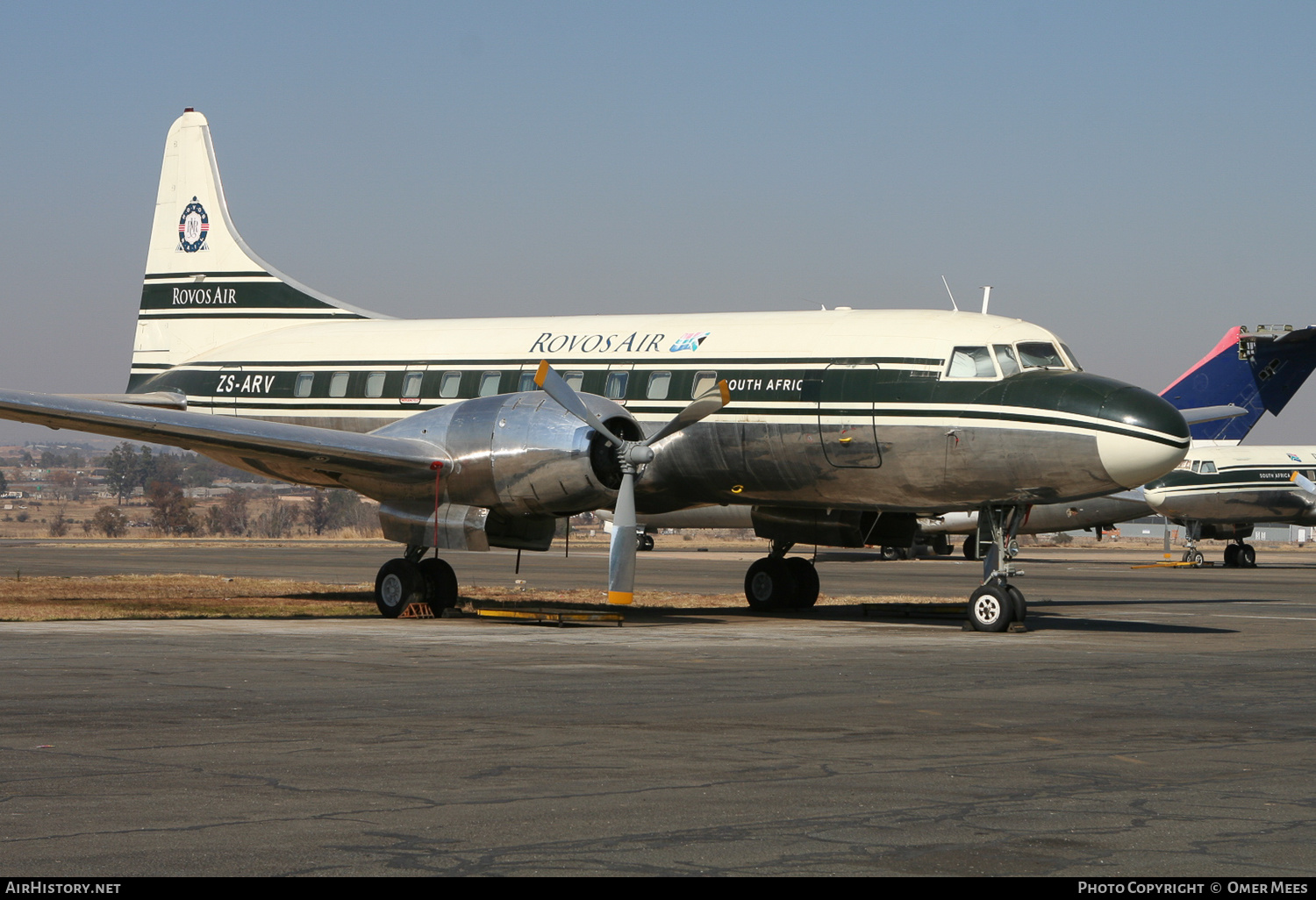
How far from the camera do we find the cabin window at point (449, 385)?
23.0 meters

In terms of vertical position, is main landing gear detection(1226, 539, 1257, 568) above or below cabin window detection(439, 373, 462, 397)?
below

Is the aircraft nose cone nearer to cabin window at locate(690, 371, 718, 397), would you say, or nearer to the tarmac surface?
the tarmac surface

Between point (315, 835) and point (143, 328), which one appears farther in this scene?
point (143, 328)

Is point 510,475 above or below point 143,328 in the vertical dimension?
below

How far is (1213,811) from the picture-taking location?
740cm

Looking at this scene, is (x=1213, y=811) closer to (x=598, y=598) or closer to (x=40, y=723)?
(x=40, y=723)

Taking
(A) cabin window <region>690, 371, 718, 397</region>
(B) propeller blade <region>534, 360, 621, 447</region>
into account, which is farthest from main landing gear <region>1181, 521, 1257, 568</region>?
(B) propeller blade <region>534, 360, 621, 447</region>

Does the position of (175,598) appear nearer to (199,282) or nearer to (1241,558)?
(199,282)

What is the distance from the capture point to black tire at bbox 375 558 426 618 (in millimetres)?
21188

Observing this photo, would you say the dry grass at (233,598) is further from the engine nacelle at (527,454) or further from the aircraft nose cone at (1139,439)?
the aircraft nose cone at (1139,439)

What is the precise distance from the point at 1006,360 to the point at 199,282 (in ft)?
51.0

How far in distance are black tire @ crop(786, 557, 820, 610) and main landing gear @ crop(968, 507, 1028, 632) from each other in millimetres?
4942

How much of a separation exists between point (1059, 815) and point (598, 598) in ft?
66.7
